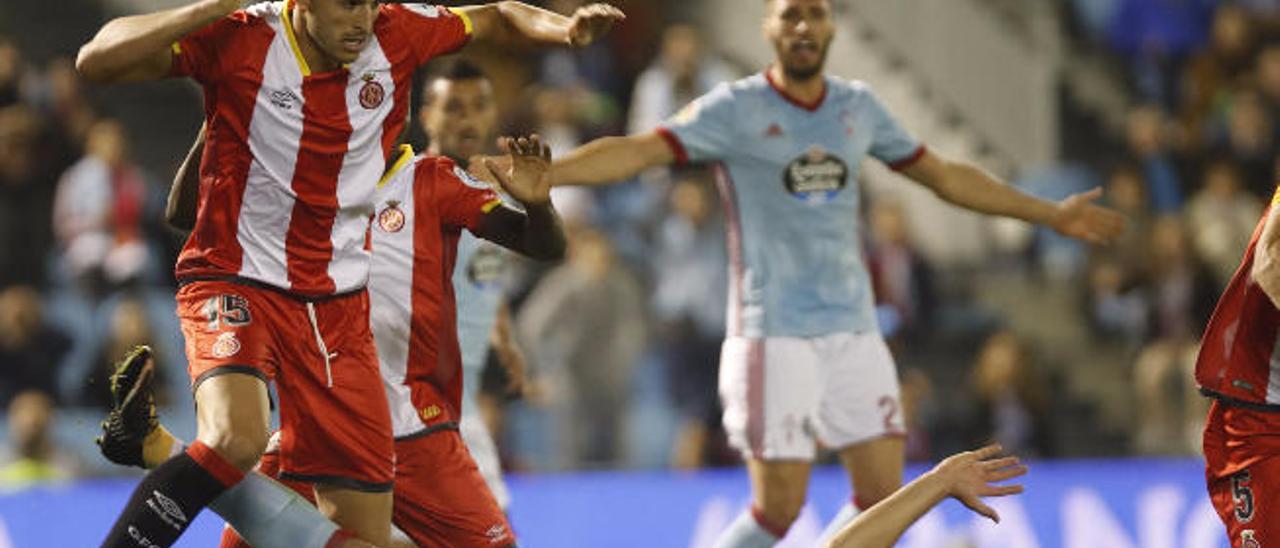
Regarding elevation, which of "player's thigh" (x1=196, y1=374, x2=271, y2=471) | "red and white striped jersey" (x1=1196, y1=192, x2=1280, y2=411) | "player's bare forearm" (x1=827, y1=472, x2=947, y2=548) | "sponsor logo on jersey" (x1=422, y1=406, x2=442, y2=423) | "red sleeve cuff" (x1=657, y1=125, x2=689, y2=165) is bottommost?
"sponsor logo on jersey" (x1=422, y1=406, x2=442, y2=423)

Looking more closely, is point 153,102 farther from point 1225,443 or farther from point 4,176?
point 1225,443

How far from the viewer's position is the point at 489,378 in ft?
40.3

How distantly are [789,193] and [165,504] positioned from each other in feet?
10.1

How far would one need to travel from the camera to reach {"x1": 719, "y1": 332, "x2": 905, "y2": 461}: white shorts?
830 cm

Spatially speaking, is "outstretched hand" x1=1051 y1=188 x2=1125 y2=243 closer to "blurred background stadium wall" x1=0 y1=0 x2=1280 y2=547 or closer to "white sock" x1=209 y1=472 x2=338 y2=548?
"blurred background stadium wall" x1=0 y1=0 x2=1280 y2=547

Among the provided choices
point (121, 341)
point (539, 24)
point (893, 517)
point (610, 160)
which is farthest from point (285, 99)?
point (121, 341)

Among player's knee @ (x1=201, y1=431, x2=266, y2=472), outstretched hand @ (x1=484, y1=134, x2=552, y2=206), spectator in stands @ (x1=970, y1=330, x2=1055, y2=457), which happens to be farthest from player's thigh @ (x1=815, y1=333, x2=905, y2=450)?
spectator in stands @ (x1=970, y1=330, x2=1055, y2=457)

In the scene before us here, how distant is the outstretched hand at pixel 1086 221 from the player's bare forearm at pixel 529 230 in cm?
251

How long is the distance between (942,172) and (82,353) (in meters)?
6.10

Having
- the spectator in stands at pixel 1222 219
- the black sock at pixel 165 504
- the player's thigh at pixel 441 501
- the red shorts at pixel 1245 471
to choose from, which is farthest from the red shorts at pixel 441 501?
the spectator in stands at pixel 1222 219

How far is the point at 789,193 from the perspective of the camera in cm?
836

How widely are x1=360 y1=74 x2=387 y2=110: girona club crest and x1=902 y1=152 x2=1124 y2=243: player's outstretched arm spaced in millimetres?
2740

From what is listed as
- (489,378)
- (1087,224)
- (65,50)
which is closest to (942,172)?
(1087,224)

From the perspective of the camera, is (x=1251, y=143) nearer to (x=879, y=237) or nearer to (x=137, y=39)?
(x=879, y=237)
